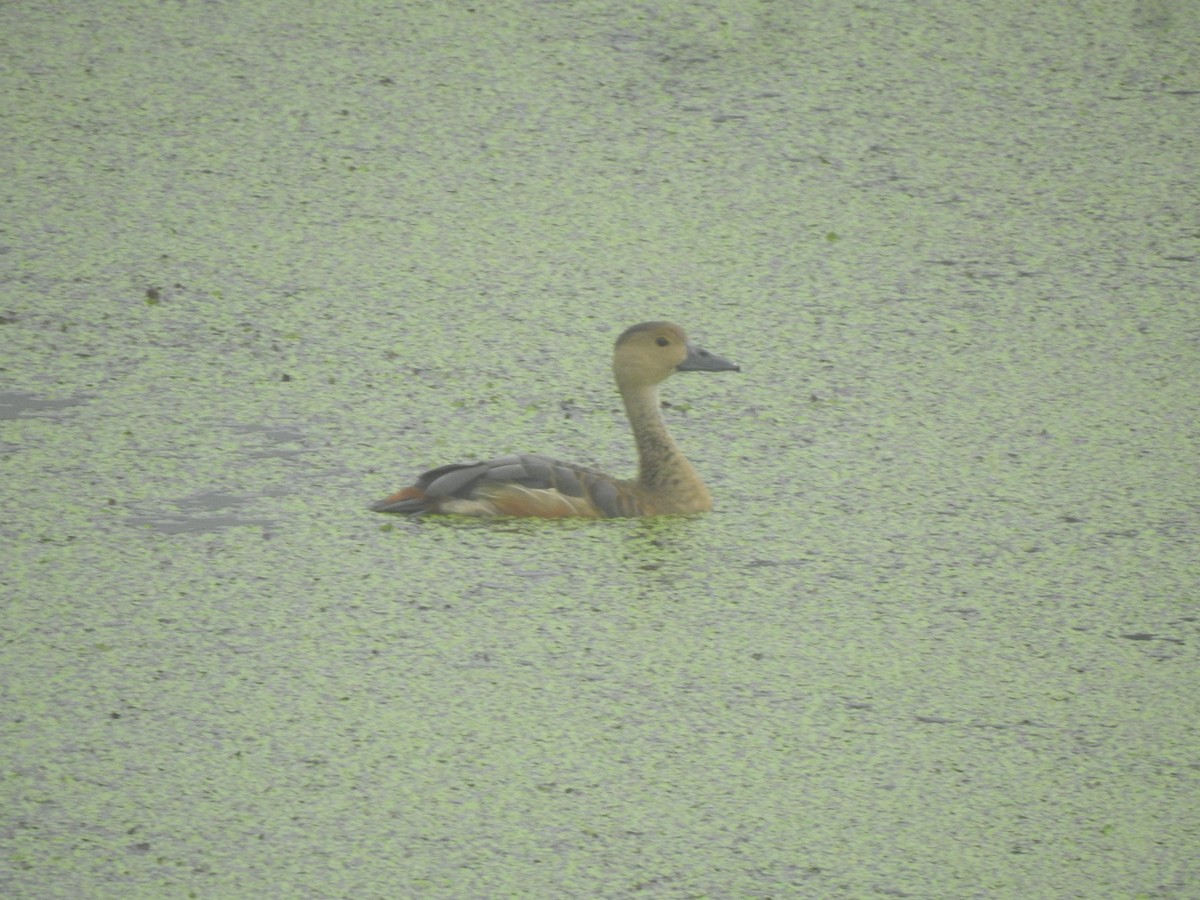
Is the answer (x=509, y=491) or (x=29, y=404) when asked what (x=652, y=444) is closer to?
(x=509, y=491)

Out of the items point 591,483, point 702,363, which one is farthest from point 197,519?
point 702,363

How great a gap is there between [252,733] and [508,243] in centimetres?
165

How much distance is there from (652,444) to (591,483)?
137 millimetres

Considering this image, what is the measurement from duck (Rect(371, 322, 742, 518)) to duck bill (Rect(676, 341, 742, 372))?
49 millimetres

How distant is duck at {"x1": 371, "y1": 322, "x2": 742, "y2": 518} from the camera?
9.27 ft

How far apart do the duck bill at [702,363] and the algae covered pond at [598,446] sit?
0.43ft

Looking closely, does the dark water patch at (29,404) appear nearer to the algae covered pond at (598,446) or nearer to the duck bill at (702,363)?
the algae covered pond at (598,446)

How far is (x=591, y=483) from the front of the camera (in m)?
2.86

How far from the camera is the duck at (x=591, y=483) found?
282 centimetres

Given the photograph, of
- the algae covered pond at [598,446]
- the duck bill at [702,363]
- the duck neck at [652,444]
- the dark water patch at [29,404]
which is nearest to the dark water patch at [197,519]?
the algae covered pond at [598,446]

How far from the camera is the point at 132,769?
2.19 m

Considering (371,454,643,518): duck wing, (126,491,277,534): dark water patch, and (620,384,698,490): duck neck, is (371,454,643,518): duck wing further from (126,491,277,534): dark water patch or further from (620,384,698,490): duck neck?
(126,491,277,534): dark water patch

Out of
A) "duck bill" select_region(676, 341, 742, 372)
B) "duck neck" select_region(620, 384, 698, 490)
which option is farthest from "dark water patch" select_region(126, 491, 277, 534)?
"duck bill" select_region(676, 341, 742, 372)

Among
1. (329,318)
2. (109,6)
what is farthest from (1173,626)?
(109,6)
